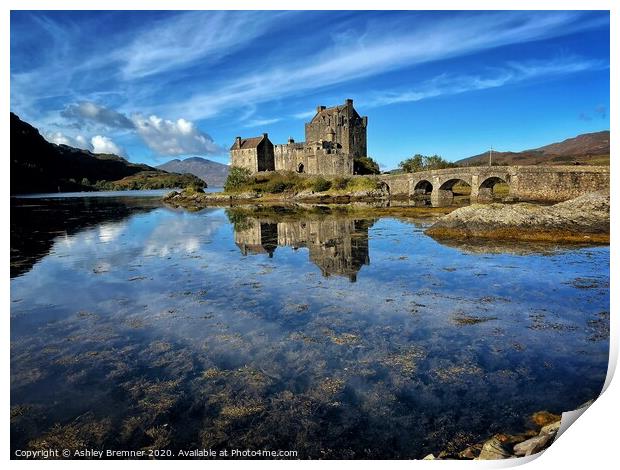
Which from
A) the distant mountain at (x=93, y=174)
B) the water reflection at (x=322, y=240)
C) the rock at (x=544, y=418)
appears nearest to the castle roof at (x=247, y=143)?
the distant mountain at (x=93, y=174)

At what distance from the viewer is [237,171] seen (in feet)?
220

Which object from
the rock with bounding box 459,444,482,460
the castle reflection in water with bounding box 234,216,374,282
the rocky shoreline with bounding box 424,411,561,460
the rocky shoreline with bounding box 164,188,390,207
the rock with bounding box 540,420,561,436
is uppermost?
the rocky shoreline with bounding box 164,188,390,207

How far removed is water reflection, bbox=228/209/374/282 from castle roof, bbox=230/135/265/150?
166ft

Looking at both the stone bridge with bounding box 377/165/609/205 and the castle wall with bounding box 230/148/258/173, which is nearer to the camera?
the stone bridge with bounding box 377/165/609/205

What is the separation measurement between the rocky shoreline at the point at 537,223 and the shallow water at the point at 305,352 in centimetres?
399

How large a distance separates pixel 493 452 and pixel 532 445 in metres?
0.45

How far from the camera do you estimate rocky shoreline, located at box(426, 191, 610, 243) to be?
54.4 ft

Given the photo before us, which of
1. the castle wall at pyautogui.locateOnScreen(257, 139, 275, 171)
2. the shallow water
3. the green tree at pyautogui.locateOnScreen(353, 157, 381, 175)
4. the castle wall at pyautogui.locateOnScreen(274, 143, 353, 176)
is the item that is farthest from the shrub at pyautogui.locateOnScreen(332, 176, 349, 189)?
the shallow water

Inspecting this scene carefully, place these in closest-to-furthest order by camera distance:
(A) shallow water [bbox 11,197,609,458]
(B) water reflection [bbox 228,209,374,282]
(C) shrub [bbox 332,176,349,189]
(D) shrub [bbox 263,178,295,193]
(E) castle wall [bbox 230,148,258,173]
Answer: (A) shallow water [bbox 11,197,609,458]
(B) water reflection [bbox 228,209,374,282]
(C) shrub [bbox 332,176,349,189]
(D) shrub [bbox 263,178,295,193]
(E) castle wall [bbox 230,148,258,173]

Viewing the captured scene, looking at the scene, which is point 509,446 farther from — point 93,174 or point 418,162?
point 93,174

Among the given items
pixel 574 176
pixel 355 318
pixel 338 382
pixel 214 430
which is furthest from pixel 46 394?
pixel 574 176

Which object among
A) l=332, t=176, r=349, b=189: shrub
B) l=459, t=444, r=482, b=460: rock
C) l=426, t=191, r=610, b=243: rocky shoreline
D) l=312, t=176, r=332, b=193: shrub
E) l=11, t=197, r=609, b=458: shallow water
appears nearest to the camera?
l=459, t=444, r=482, b=460: rock

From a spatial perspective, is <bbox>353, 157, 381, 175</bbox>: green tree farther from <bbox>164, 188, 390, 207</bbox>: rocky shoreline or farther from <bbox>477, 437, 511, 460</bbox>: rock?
<bbox>477, 437, 511, 460</bbox>: rock
